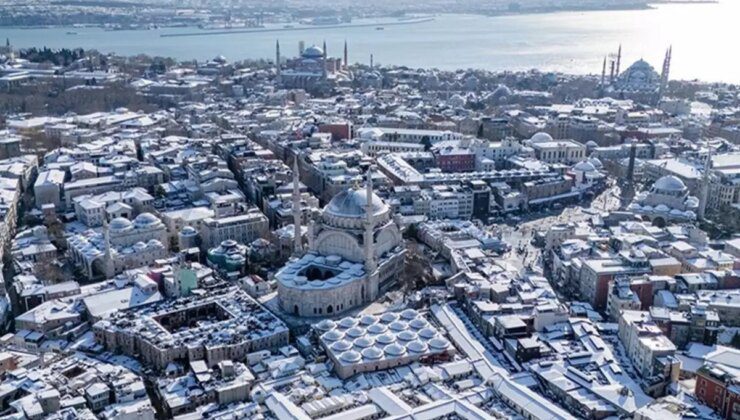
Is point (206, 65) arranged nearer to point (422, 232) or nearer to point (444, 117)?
point (444, 117)

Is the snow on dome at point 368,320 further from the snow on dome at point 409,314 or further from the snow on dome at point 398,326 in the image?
the snow on dome at point 409,314

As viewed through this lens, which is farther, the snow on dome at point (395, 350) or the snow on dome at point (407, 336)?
the snow on dome at point (407, 336)

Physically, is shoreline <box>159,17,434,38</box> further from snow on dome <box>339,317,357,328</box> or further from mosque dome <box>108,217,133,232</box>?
snow on dome <box>339,317,357,328</box>

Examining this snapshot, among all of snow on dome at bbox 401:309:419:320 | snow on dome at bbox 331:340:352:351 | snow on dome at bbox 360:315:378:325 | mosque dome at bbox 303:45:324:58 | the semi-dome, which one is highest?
mosque dome at bbox 303:45:324:58

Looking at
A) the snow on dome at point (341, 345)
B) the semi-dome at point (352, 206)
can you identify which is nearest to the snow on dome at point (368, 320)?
the snow on dome at point (341, 345)

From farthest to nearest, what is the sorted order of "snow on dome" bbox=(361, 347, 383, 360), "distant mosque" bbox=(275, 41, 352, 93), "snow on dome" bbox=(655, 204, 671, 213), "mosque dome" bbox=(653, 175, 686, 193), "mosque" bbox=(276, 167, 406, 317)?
"distant mosque" bbox=(275, 41, 352, 93), "mosque dome" bbox=(653, 175, 686, 193), "snow on dome" bbox=(655, 204, 671, 213), "mosque" bbox=(276, 167, 406, 317), "snow on dome" bbox=(361, 347, 383, 360)

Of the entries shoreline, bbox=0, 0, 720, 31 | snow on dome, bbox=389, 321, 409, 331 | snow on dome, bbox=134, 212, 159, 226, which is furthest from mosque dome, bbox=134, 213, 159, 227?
shoreline, bbox=0, 0, 720, 31

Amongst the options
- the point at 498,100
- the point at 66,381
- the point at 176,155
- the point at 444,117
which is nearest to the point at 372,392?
the point at 66,381

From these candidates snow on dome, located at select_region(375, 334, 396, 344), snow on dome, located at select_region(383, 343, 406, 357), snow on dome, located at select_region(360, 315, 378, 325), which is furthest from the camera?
snow on dome, located at select_region(360, 315, 378, 325)
